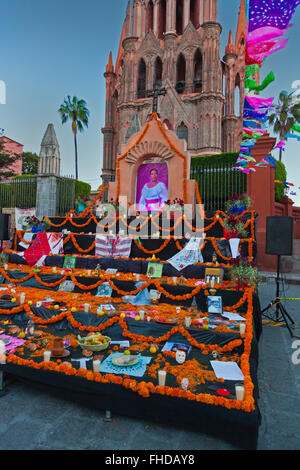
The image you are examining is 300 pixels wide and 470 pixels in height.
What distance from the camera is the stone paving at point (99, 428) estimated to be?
324 centimetres

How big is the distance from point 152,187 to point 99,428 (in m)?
12.5

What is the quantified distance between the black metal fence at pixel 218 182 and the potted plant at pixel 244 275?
10.2m

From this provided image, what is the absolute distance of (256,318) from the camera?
7.02m

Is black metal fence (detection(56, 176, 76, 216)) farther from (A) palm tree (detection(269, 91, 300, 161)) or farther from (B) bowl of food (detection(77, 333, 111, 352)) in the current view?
(A) palm tree (detection(269, 91, 300, 161))

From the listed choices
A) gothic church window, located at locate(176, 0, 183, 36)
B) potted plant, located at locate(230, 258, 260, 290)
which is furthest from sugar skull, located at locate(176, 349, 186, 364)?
gothic church window, located at locate(176, 0, 183, 36)

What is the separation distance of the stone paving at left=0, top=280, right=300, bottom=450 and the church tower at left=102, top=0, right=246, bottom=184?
29.7m

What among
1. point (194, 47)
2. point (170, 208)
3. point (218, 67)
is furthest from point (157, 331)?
point (194, 47)

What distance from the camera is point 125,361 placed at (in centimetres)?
442

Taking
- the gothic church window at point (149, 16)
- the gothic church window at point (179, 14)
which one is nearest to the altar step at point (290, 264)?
the gothic church window at point (149, 16)

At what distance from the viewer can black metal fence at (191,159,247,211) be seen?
693 inches

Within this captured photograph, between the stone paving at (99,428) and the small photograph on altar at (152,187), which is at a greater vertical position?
the small photograph on altar at (152,187)

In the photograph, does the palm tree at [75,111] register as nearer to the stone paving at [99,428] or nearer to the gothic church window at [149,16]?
the gothic church window at [149,16]

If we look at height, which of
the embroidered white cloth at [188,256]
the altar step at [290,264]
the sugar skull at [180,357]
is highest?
the embroidered white cloth at [188,256]
